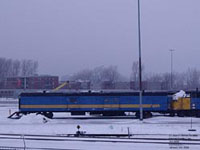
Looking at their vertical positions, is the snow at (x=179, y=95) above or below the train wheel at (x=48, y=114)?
above

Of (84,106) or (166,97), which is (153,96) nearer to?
(166,97)

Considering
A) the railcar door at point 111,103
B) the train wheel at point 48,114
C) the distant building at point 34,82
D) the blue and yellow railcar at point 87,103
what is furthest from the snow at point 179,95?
the distant building at point 34,82

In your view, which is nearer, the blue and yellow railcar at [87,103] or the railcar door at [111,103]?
the blue and yellow railcar at [87,103]

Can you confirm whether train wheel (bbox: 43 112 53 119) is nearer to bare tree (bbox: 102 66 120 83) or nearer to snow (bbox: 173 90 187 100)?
snow (bbox: 173 90 187 100)

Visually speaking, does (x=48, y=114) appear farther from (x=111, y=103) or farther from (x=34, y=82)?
(x=34, y=82)

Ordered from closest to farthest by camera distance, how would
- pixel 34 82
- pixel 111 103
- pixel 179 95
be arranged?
pixel 111 103 < pixel 179 95 < pixel 34 82

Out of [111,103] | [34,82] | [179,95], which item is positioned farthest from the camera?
[34,82]

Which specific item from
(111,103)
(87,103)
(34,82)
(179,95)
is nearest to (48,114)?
(87,103)

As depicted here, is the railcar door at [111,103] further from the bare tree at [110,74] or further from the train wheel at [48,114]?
the bare tree at [110,74]

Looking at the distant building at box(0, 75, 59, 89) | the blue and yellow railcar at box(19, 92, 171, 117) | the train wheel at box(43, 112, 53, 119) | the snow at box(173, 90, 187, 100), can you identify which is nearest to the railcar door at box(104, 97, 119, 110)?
the blue and yellow railcar at box(19, 92, 171, 117)

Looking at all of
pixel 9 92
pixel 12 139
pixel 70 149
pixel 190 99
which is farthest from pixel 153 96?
pixel 9 92

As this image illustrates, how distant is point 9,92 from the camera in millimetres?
100438

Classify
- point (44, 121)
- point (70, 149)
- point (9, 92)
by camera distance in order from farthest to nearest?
point (9, 92), point (44, 121), point (70, 149)

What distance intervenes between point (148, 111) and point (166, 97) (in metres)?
2.52
